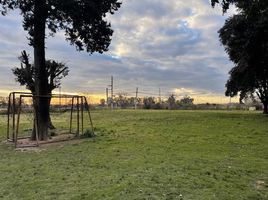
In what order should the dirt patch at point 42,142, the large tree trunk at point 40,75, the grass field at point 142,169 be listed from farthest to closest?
the large tree trunk at point 40,75 → the dirt patch at point 42,142 → the grass field at point 142,169

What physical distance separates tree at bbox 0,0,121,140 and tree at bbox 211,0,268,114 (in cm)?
935

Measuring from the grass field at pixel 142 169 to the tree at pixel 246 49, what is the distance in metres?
12.6

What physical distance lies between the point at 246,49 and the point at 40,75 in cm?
1629

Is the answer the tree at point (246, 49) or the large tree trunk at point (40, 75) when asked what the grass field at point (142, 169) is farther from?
the tree at point (246, 49)

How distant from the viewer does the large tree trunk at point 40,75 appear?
1772cm

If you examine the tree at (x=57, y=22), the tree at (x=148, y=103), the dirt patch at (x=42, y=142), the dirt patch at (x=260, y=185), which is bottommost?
the dirt patch at (x=260, y=185)

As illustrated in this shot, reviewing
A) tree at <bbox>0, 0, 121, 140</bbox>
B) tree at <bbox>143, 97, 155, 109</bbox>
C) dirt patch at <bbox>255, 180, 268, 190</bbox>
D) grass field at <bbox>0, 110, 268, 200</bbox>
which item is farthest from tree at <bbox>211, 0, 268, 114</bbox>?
tree at <bbox>143, 97, 155, 109</bbox>

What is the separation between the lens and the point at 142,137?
17.6 m

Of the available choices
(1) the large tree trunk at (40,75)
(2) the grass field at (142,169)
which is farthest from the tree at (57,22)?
(2) the grass field at (142,169)

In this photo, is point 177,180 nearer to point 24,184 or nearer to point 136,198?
point 136,198

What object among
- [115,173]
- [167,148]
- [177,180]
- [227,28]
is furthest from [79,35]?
[227,28]

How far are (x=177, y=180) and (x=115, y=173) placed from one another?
5.51 ft

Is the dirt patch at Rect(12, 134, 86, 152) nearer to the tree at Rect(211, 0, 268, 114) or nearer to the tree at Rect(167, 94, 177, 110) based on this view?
the tree at Rect(211, 0, 268, 114)

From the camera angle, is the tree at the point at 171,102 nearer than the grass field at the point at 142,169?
No
